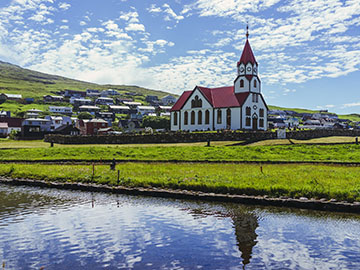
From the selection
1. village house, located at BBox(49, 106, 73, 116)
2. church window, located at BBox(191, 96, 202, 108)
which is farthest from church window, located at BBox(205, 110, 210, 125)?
village house, located at BBox(49, 106, 73, 116)

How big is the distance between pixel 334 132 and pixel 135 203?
57.6 metres

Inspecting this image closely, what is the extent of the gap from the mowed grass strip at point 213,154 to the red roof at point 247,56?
3741cm

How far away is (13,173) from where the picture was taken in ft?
91.7

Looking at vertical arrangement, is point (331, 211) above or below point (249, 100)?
below

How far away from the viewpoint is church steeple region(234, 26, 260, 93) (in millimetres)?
73875

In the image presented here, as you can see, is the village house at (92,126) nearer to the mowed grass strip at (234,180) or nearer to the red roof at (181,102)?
the red roof at (181,102)

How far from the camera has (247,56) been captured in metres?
75.2

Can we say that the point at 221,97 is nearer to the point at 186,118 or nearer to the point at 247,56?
the point at 186,118

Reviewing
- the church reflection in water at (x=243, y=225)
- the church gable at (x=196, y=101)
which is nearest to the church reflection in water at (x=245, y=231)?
the church reflection in water at (x=243, y=225)

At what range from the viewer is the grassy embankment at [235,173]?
58.2 ft

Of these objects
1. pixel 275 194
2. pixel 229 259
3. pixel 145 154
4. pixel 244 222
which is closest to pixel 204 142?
pixel 145 154

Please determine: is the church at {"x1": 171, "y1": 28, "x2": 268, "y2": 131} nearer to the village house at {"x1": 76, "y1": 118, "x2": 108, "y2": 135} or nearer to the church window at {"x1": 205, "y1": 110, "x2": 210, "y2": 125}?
the church window at {"x1": 205, "y1": 110, "x2": 210, "y2": 125}

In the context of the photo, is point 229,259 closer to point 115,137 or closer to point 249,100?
point 115,137

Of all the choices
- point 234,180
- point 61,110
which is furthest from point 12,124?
point 234,180
